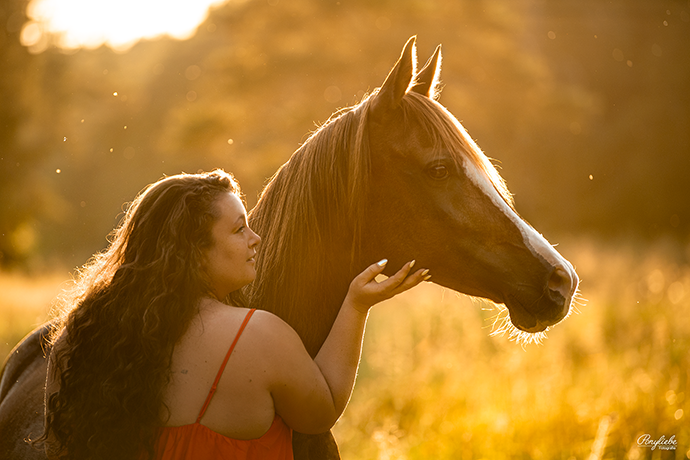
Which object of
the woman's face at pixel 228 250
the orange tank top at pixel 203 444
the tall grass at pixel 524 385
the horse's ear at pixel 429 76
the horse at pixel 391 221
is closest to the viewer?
the orange tank top at pixel 203 444

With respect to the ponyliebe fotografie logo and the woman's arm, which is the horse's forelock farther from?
the ponyliebe fotografie logo

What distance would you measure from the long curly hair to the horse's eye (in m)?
0.76

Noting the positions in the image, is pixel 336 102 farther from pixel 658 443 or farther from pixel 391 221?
pixel 391 221

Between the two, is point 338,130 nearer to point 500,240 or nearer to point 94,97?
point 500,240

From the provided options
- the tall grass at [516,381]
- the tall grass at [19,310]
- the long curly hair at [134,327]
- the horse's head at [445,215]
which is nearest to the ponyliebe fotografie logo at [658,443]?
the tall grass at [516,381]

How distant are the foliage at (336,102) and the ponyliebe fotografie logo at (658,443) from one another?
10.3 metres

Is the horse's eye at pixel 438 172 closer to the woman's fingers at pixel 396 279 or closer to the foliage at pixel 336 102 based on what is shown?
the woman's fingers at pixel 396 279

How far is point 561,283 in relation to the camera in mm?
1755

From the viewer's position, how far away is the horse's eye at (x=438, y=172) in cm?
185

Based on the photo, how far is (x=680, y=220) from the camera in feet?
61.8

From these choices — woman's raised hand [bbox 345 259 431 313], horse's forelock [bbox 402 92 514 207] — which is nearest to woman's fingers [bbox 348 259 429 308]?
woman's raised hand [bbox 345 259 431 313]

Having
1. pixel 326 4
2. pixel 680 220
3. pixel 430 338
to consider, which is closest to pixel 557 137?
pixel 680 220

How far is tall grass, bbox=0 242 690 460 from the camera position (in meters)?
4.46

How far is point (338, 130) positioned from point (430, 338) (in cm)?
618
